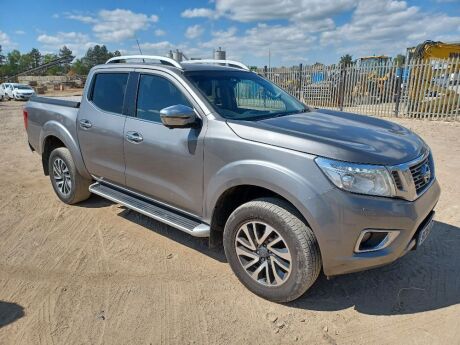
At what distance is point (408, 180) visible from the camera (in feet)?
8.41

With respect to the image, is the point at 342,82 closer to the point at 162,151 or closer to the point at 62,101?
the point at 62,101

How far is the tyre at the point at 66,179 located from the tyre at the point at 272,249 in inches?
101

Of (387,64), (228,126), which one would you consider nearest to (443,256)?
(228,126)

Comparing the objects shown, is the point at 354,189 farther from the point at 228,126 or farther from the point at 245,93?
the point at 245,93

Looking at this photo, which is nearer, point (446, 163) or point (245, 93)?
point (245, 93)

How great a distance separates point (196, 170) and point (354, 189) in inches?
52.9

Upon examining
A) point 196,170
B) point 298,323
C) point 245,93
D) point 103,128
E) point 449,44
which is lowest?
point 298,323

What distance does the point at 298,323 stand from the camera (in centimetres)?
273

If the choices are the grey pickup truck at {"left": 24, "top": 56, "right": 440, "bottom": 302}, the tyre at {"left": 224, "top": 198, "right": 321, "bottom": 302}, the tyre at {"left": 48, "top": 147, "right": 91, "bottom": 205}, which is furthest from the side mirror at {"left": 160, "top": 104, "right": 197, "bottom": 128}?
the tyre at {"left": 48, "top": 147, "right": 91, "bottom": 205}

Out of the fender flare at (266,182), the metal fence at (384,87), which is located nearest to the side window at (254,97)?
the fender flare at (266,182)

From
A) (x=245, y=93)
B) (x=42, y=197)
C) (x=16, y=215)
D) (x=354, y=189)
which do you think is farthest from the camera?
(x=42, y=197)

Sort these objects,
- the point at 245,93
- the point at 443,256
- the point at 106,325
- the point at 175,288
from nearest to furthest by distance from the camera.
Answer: the point at 106,325 → the point at 175,288 → the point at 443,256 → the point at 245,93

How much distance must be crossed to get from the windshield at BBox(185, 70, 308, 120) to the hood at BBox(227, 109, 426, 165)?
0.27 meters

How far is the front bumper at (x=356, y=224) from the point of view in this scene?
241 cm
